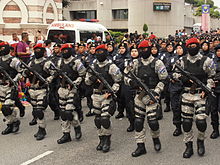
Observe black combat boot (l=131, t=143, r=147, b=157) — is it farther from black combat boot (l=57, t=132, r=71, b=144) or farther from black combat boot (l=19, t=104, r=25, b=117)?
black combat boot (l=19, t=104, r=25, b=117)

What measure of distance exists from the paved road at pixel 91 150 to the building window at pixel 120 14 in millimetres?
35578

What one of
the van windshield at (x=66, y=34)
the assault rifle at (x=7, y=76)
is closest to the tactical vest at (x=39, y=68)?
the assault rifle at (x=7, y=76)

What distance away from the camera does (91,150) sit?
5.79 meters

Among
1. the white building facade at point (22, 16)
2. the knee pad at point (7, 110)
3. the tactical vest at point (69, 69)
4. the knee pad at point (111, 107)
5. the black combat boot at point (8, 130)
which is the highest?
the white building facade at point (22, 16)

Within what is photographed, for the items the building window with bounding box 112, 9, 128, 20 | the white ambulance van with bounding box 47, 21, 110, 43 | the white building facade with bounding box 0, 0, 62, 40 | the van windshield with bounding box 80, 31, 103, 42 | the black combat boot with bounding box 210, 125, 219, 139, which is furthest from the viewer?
the building window with bounding box 112, 9, 128, 20

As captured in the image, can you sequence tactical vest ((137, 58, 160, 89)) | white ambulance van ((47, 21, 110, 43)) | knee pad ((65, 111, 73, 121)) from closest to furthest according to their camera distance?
1. tactical vest ((137, 58, 160, 89))
2. knee pad ((65, 111, 73, 121))
3. white ambulance van ((47, 21, 110, 43))

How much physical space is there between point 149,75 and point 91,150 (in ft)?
5.68

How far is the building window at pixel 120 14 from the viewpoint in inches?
1630

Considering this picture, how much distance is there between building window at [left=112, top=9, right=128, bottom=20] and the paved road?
35578 millimetres

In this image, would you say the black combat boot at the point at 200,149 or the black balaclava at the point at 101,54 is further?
the black balaclava at the point at 101,54

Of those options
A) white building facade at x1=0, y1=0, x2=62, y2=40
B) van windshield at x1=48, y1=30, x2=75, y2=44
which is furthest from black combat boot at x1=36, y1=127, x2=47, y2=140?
white building facade at x1=0, y1=0, x2=62, y2=40

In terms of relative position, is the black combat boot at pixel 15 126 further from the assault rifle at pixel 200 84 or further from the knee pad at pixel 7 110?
the assault rifle at pixel 200 84

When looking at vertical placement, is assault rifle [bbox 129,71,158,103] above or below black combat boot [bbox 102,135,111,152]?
above

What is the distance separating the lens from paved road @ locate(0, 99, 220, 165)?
5.21 m
